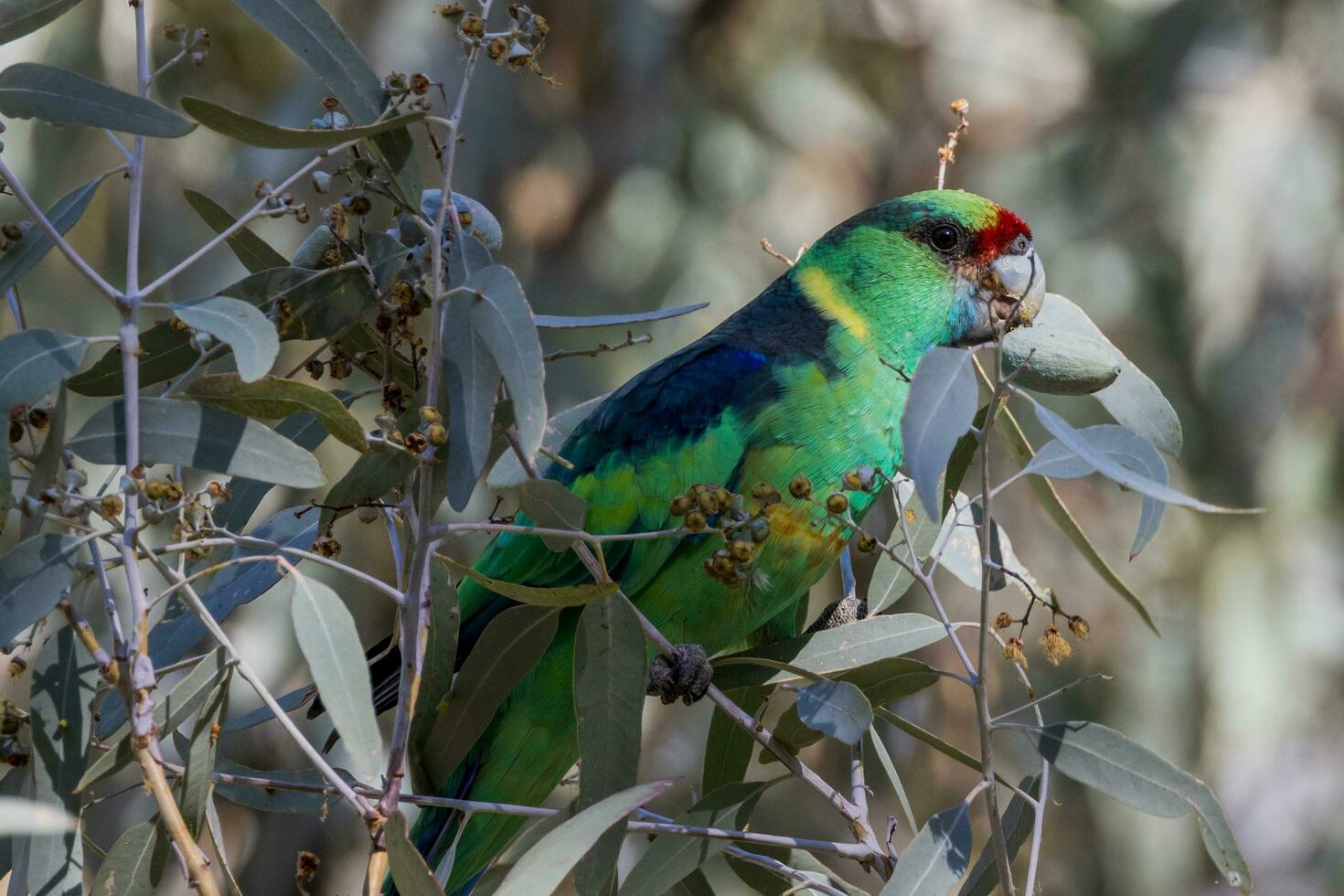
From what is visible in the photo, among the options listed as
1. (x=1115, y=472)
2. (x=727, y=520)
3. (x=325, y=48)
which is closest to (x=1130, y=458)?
(x=1115, y=472)

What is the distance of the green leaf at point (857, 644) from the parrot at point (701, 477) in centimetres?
11

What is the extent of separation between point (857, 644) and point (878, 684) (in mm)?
62

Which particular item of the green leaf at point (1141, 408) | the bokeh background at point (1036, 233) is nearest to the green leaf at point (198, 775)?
the green leaf at point (1141, 408)

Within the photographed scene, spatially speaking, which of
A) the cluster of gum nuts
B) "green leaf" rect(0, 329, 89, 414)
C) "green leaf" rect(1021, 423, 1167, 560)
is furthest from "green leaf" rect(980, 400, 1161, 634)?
"green leaf" rect(0, 329, 89, 414)

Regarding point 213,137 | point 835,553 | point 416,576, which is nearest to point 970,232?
point 835,553

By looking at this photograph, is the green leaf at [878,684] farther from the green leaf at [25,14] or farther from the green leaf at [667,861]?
the green leaf at [25,14]

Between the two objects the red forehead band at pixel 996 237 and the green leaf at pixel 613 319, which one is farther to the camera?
the red forehead band at pixel 996 237

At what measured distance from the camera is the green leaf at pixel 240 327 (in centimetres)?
95

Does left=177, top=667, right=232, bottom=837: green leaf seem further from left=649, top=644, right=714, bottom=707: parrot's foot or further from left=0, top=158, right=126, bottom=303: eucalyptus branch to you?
left=649, top=644, right=714, bottom=707: parrot's foot

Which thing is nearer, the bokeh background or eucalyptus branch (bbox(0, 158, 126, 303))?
eucalyptus branch (bbox(0, 158, 126, 303))

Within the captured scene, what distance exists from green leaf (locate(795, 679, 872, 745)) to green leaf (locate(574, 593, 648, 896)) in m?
0.15

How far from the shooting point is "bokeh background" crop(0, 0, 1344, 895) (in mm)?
3775

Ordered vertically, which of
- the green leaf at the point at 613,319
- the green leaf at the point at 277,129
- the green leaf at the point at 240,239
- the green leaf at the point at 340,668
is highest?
the green leaf at the point at 277,129

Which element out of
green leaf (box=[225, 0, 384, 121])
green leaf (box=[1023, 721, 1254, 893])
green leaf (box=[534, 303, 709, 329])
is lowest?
green leaf (box=[1023, 721, 1254, 893])
